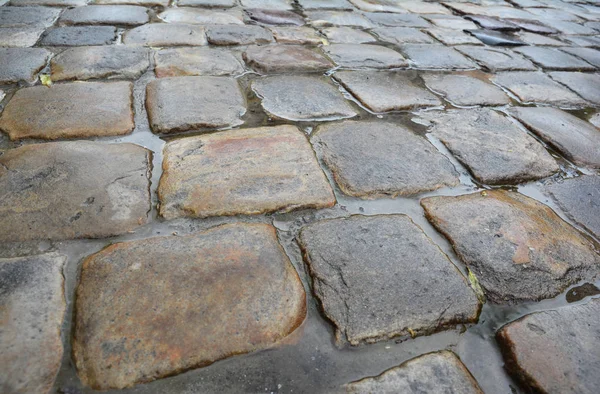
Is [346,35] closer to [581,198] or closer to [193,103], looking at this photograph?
[193,103]

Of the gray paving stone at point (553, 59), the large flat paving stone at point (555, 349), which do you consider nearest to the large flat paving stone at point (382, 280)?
the large flat paving stone at point (555, 349)

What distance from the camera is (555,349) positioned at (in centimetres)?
90

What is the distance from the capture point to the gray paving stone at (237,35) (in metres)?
2.41

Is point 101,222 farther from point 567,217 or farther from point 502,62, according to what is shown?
point 502,62

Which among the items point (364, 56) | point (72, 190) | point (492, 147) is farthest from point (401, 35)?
point (72, 190)

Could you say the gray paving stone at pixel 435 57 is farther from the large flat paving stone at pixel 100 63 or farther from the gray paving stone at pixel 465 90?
the large flat paving stone at pixel 100 63

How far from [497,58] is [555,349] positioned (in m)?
2.23

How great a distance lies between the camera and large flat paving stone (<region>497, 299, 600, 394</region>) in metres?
0.84

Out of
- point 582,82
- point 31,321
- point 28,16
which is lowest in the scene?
point 28,16

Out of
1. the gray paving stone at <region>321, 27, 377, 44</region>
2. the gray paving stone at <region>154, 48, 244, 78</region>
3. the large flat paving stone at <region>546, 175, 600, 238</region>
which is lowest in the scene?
the gray paving stone at <region>154, 48, 244, 78</region>

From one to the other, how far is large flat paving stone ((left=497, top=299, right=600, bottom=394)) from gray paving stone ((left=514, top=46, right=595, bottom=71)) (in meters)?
2.17

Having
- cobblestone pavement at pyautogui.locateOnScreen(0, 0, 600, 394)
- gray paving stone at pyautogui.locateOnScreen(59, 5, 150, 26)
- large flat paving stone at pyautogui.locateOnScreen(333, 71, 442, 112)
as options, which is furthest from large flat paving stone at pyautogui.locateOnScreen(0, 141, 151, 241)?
gray paving stone at pyautogui.locateOnScreen(59, 5, 150, 26)

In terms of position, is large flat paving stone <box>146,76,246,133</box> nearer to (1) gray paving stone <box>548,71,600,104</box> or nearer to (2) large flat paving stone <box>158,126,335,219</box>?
(2) large flat paving stone <box>158,126,335,219</box>

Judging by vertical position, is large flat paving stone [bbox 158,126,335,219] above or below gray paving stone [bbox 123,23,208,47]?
above
